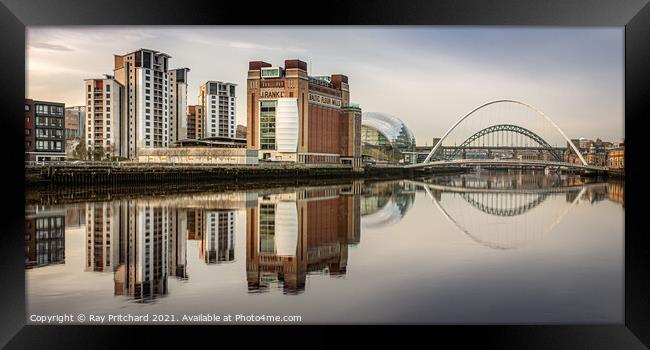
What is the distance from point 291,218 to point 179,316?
21.3 ft

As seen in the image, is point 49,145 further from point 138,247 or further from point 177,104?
point 138,247

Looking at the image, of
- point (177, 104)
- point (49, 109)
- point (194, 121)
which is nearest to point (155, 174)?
point (49, 109)

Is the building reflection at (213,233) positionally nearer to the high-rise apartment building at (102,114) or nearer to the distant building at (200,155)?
the distant building at (200,155)

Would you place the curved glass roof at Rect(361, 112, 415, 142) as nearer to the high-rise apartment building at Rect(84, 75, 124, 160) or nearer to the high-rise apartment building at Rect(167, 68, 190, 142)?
the high-rise apartment building at Rect(167, 68, 190, 142)

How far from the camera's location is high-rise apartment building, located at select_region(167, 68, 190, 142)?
37344mm

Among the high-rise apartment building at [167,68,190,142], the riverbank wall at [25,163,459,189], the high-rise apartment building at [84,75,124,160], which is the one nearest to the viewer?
the riverbank wall at [25,163,459,189]

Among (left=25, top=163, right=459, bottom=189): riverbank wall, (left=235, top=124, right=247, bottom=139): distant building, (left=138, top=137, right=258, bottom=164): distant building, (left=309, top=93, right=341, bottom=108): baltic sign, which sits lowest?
(left=25, top=163, right=459, bottom=189): riverbank wall

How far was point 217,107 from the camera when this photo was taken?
43.4 meters

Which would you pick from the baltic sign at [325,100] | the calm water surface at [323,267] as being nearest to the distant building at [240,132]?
the baltic sign at [325,100]

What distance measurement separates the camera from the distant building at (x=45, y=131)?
2314 cm

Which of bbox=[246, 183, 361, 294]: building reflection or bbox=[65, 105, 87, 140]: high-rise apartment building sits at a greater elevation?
bbox=[65, 105, 87, 140]: high-rise apartment building

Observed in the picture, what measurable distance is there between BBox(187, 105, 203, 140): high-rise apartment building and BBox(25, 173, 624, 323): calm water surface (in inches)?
1254

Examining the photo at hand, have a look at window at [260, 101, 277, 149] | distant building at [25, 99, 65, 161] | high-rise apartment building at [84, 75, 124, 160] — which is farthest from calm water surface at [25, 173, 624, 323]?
window at [260, 101, 277, 149]
